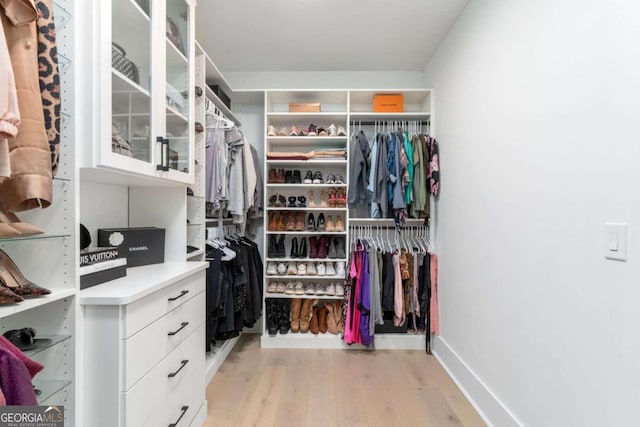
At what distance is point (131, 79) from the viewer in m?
1.22

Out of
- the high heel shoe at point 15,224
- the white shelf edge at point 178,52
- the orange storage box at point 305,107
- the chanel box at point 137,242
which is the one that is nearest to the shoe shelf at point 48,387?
the high heel shoe at point 15,224

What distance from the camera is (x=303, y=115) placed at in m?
2.71

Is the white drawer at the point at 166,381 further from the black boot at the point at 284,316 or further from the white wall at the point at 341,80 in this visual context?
the white wall at the point at 341,80

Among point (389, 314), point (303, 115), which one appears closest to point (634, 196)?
point (389, 314)

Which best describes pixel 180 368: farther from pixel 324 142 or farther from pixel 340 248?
pixel 324 142

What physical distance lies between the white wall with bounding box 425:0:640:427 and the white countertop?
5.18 ft

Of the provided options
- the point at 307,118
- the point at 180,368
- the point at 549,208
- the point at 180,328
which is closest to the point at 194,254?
the point at 180,328

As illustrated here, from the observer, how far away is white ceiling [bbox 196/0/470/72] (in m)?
2.03

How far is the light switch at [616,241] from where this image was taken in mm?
925

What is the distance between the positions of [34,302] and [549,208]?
1.81 m

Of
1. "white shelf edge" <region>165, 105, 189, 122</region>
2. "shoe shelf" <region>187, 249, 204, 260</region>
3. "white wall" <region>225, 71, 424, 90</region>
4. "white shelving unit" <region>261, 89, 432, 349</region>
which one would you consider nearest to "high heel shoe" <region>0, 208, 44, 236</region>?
"white shelf edge" <region>165, 105, 189, 122</region>

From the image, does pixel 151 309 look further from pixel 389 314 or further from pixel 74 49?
pixel 389 314

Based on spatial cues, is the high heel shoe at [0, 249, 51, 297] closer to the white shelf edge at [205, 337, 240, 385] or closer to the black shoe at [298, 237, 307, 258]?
the white shelf edge at [205, 337, 240, 385]

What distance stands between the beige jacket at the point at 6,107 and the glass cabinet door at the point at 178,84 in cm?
74
